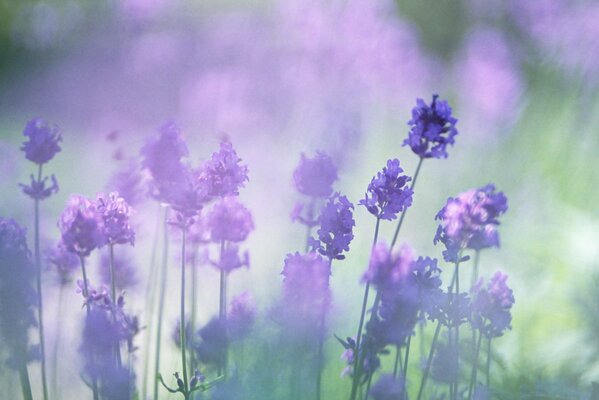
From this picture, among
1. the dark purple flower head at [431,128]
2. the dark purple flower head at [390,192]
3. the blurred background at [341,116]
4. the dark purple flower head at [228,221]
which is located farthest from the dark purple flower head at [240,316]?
the dark purple flower head at [431,128]

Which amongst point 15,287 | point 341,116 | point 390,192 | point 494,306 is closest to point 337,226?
point 390,192

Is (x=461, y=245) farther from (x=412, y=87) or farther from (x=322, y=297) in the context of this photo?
(x=412, y=87)

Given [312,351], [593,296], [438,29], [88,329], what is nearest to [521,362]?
[593,296]

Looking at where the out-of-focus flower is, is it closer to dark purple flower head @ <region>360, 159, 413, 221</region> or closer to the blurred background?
the blurred background

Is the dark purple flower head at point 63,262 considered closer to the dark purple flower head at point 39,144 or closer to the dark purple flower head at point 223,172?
the dark purple flower head at point 39,144

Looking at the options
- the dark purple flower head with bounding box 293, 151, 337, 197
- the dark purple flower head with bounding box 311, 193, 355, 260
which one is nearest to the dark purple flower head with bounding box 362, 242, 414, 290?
the dark purple flower head with bounding box 311, 193, 355, 260
